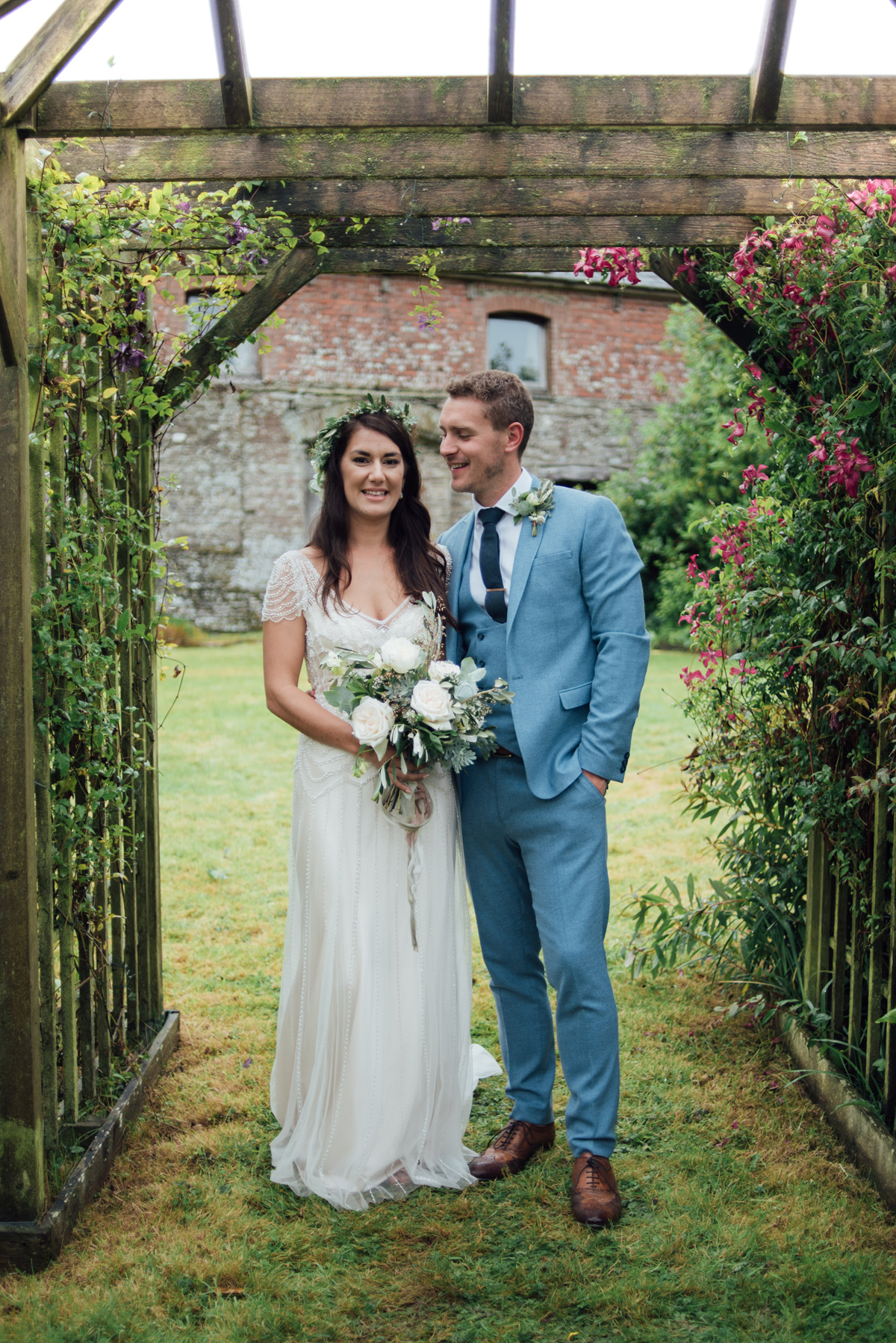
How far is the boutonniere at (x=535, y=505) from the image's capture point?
11.0ft

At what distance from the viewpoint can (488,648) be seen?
340 cm

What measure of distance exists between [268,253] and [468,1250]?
3.17 m

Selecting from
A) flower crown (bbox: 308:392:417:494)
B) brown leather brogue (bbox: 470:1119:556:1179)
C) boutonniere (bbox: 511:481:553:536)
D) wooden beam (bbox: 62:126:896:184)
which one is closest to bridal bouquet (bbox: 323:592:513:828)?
boutonniere (bbox: 511:481:553:536)

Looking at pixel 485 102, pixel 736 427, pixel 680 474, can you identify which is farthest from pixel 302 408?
pixel 485 102

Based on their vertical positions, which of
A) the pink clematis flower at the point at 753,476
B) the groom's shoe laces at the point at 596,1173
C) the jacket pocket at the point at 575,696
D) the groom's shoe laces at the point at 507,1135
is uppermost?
the pink clematis flower at the point at 753,476

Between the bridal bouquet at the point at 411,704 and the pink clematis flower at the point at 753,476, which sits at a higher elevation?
the pink clematis flower at the point at 753,476

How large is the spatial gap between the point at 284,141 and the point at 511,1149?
3057 mm

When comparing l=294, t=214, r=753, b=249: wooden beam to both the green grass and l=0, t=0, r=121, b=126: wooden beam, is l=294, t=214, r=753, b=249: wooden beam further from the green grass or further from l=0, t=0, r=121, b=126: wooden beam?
the green grass

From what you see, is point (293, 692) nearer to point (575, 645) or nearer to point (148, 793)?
point (575, 645)

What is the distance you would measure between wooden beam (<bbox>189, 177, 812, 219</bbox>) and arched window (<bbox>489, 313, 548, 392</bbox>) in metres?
14.7

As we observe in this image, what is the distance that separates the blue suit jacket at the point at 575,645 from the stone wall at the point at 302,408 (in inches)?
540

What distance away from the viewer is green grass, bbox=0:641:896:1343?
107 inches

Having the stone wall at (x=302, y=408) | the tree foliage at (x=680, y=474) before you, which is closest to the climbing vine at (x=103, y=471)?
the tree foliage at (x=680, y=474)

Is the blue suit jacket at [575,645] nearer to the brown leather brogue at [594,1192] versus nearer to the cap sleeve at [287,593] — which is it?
the cap sleeve at [287,593]
